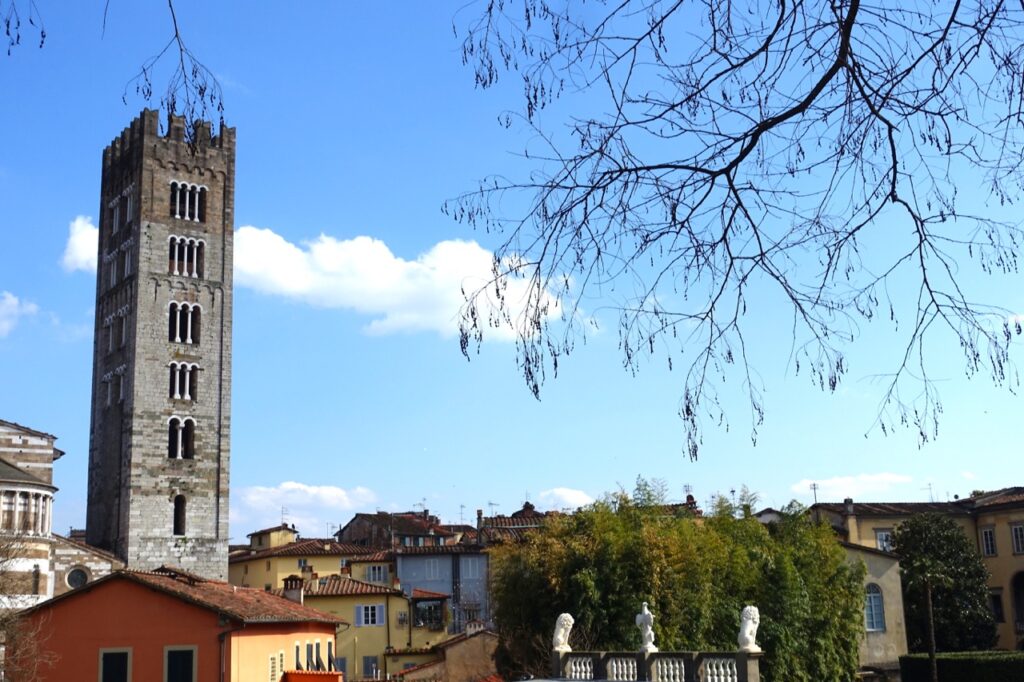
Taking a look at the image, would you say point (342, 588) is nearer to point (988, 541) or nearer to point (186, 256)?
point (186, 256)

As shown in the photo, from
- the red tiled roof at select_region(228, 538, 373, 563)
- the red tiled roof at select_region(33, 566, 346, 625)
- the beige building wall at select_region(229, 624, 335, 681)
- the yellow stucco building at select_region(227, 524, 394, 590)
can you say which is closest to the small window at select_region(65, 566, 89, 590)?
the yellow stucco building at select_region(227, 524, 394, 590)

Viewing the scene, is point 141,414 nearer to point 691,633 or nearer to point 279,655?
point 279,655

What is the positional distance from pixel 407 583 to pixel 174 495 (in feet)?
42.5

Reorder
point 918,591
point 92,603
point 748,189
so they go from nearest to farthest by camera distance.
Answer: point 748,189 < point 92,603 < point 918,591

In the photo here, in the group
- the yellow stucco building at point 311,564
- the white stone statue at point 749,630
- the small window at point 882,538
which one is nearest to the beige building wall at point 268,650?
the white stone statue at point 749,630

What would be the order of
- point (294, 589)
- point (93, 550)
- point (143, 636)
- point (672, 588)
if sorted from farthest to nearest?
1. point (93, 550)
2. point (294, 589)
3. point (143, 636)
4. point (672, 588)

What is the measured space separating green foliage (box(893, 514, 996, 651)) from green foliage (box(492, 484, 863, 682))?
1315 centimetres

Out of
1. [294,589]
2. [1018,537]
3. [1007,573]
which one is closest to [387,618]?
[294,589]

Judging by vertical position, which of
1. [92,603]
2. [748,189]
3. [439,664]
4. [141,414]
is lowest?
[439,664]

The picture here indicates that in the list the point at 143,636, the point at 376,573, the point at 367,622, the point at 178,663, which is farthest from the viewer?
the point at 376,573

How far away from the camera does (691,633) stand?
2864cm

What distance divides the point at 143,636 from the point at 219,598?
2271 mm

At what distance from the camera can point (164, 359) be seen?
5941cm

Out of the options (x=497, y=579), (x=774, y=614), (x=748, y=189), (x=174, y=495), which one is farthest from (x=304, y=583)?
(x=748, y=189)
